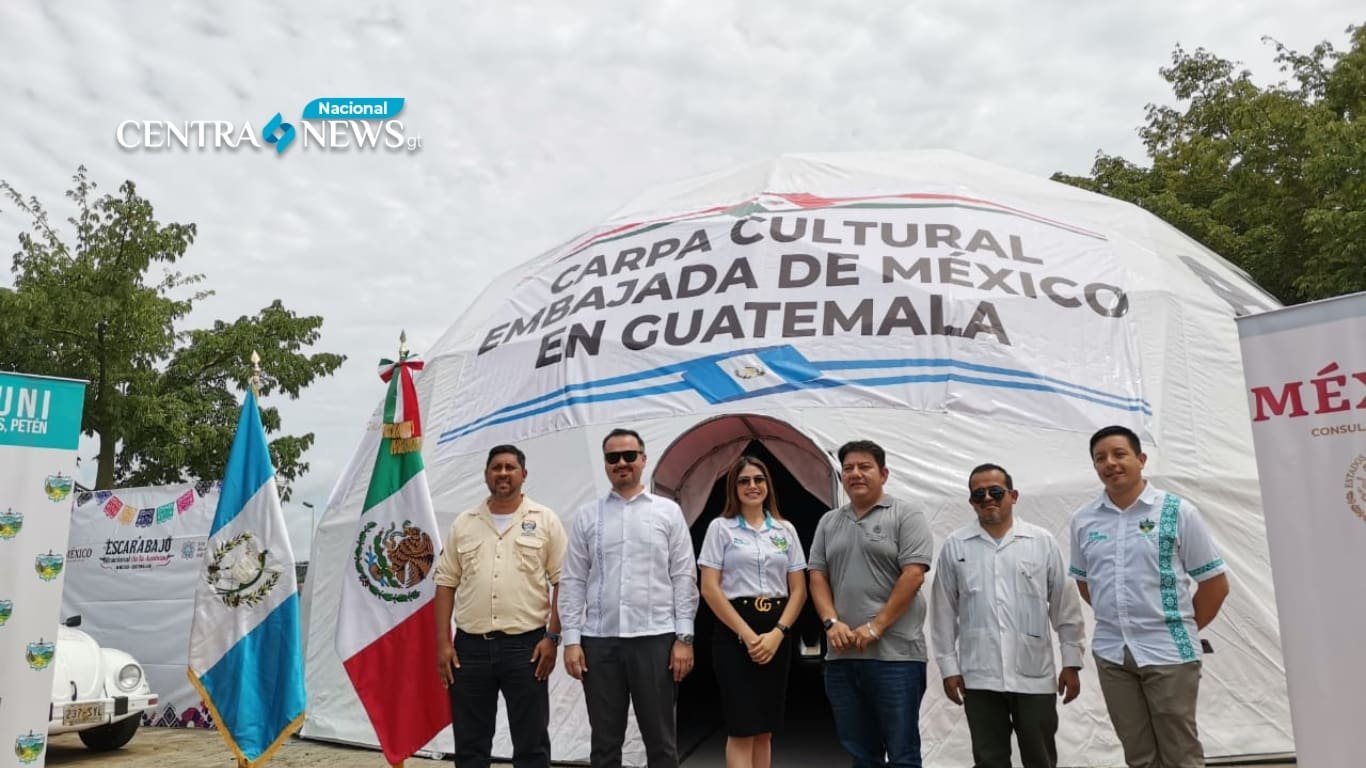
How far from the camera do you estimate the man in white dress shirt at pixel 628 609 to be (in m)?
4.28

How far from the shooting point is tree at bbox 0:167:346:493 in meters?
13.0

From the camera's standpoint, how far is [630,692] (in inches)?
171

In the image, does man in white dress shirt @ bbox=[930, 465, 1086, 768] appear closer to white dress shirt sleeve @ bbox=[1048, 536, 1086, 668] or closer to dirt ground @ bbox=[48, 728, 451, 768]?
white dress shirt sleeve @ bbox=[1048, 536, 1086, 668]

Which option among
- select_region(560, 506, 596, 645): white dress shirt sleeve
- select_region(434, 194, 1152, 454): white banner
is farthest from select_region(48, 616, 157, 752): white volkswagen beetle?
select_region(560, 506, 596, 645): white dress shirt sleeve

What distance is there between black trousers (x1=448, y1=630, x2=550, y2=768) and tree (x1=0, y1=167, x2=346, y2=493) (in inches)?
417

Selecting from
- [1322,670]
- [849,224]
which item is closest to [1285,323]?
[1322,670]

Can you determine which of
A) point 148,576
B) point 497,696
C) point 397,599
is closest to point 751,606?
point 497,696

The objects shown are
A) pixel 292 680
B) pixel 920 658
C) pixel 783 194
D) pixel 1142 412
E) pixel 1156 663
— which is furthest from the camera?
pixel 783 194

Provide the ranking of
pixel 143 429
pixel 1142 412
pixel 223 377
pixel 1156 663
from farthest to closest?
pixel 223 377
pixel 143 429
pixel 1142 412
pixel 1156 663

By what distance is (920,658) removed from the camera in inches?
165

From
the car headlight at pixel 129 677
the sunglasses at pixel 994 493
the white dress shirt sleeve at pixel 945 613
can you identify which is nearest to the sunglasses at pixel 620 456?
the white dress shirt sleeve at pixel 945 613

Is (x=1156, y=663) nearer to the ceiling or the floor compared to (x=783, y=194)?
nearer to the floor

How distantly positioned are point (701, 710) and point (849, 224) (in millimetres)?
4449

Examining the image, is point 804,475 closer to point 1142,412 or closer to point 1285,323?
point 1142,412
